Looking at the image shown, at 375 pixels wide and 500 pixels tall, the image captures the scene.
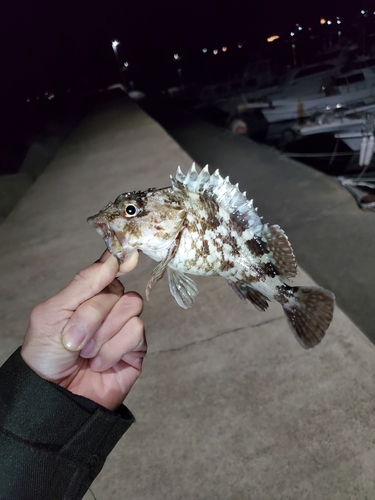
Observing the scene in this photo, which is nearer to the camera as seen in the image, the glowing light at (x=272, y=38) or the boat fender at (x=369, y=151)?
the boat fender at (x=369, y=151)

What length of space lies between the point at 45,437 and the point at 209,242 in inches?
40.1

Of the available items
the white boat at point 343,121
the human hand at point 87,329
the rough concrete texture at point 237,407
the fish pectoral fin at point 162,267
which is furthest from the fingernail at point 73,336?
the white boat at point 343,121

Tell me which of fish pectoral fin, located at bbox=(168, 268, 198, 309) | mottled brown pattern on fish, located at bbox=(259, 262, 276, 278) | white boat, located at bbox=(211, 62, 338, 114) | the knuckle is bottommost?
white boat, located at bbox=(211, 62, 338, 114)

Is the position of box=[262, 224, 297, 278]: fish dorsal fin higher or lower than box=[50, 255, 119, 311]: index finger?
lower

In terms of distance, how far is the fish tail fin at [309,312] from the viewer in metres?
1.65

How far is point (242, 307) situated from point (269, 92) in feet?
67.4

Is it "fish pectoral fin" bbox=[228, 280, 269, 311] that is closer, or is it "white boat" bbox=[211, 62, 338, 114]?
"fish pectoral fin" bbox=[228, 280, 269, 311]

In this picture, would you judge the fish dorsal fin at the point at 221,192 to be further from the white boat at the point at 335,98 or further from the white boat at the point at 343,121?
the white boat at the point at 335,98

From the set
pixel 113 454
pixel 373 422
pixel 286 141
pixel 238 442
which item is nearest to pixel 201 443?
pixel 238 442

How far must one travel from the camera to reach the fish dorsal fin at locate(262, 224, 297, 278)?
5.53ft

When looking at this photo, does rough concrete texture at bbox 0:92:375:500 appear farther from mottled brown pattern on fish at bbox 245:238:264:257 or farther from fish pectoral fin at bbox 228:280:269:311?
mottled brown pattern on fish at bbox 245:238:264:257

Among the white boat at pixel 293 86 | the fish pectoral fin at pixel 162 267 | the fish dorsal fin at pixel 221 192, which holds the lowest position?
the white boat at pixel 293 86

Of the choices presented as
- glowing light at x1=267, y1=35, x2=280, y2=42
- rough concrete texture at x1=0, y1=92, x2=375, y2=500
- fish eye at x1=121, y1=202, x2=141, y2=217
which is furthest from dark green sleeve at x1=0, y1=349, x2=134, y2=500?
glowing light at x1=267, y1=35, x2=280, y2=42

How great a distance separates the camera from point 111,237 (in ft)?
4.71
